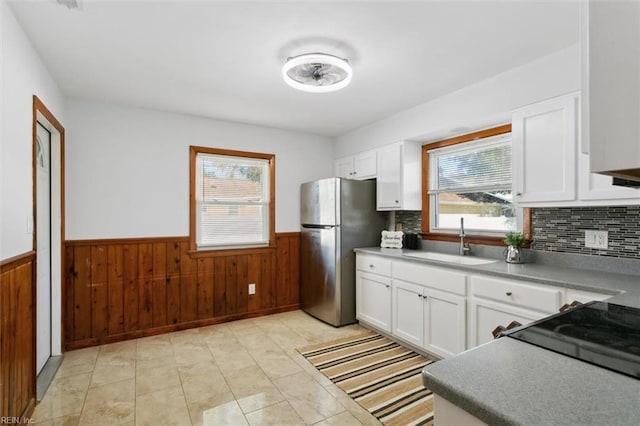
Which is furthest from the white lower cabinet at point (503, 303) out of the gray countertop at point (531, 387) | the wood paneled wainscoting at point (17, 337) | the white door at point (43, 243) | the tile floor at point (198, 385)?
the white door at point (43, 243)

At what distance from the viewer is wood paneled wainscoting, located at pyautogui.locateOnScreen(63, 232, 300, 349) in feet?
10.5

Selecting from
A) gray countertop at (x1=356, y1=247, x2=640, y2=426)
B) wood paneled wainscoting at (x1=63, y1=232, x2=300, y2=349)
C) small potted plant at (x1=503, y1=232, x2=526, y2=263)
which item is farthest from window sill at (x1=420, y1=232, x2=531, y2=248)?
gray countertop at (x1=356, y1=247, x2=640, y2=426)

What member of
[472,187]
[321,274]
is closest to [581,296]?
[472,187]

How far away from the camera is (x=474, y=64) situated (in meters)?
2.46

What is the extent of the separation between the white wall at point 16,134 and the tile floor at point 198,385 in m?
1.11

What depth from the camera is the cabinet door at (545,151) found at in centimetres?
218

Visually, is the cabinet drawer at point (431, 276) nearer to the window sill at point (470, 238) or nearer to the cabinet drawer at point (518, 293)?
the cabinet drawer at point (518, 293)

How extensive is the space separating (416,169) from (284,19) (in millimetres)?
2241

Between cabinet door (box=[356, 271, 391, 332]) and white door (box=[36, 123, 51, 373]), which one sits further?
cabinet door (box=[356, 271, 391, 332])

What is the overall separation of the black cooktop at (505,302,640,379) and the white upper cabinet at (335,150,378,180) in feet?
9.18

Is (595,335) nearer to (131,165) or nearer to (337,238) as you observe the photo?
(337,238)

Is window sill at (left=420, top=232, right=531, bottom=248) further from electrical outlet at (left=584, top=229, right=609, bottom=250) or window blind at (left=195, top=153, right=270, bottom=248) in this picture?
window blind at (left=195, top=153, right=270, bottom=248)

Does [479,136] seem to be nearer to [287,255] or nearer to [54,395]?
[287,255]

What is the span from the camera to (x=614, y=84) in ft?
1.65
